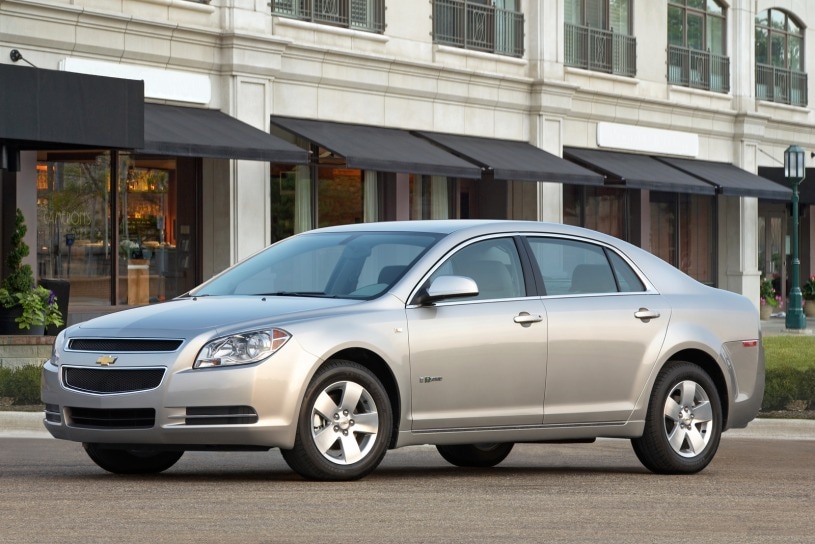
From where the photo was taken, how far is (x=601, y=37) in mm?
34500

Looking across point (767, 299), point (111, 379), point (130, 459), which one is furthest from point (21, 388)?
point (767, 299)

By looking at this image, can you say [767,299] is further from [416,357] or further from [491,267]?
[416,357]

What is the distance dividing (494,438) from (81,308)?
48.0 feet

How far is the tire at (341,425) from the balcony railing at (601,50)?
24707 mm

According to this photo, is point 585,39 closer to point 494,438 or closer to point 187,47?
point 187,47

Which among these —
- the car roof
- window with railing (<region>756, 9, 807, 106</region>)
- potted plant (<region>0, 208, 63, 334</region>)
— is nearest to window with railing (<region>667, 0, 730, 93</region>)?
window with railing (<region>756, 9, 807, 106</region>)

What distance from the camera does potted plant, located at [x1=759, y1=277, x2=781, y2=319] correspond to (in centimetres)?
4025

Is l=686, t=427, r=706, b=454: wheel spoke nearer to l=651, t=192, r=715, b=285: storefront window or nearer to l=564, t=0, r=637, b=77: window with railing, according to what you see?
l=564, t=0, r=637, b=77: window with railing

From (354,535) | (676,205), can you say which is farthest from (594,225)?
(354,535)

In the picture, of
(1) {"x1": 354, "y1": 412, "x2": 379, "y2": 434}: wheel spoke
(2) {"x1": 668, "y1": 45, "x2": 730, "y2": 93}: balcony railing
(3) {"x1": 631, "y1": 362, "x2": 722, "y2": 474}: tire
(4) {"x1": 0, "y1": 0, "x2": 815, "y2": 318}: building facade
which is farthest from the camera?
(2) {"x1": 668, "y1": 45, "x2": 730, "y2": 93}: balcony railing

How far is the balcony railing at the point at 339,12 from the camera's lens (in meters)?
26.3

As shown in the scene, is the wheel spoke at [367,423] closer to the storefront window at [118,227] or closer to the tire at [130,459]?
the tire at [130,459]

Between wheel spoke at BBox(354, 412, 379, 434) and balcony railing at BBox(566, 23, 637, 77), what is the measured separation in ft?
81.2

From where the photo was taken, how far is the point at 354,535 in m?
7.48
